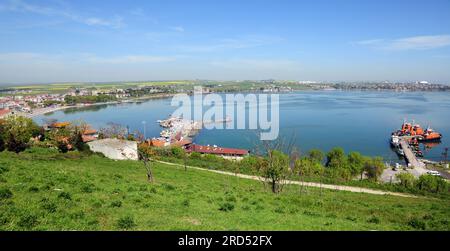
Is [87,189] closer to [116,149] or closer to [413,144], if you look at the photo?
[116,149]

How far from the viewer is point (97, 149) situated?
31.1 m

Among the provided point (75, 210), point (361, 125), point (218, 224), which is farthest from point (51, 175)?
point (361, 125)

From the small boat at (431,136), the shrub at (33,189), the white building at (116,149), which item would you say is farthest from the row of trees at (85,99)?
the shrub at (33,189)

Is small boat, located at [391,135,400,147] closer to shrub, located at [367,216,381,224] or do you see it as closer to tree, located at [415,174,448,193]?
tree, located at [415,174,448,193]

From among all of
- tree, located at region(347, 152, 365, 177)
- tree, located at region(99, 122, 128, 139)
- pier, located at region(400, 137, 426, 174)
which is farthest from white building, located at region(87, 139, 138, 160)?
pier, located at region(400, 137, 426, 174)

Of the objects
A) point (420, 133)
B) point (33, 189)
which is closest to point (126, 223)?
point (33, 189)

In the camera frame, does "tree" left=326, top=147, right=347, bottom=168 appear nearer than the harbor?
Yes

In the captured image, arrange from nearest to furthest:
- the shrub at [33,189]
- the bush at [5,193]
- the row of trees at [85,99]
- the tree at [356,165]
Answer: the bush at [5,193] → the shrub at [33,189] → the tree at [356,165] → the row of trees at [85,99]

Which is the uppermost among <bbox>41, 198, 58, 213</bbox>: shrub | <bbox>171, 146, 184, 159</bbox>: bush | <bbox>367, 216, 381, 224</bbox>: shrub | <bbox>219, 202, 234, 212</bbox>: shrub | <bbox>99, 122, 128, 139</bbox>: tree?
<bbox>41, 198, 58, 213</bbox>: shrub

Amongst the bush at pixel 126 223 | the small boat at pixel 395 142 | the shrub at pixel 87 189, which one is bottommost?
the small boat at pixel 395 142

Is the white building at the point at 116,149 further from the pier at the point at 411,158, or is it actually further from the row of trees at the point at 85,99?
the row of trees at the point at 85,99

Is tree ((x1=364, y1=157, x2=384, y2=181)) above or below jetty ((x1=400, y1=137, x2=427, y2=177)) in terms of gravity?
above
